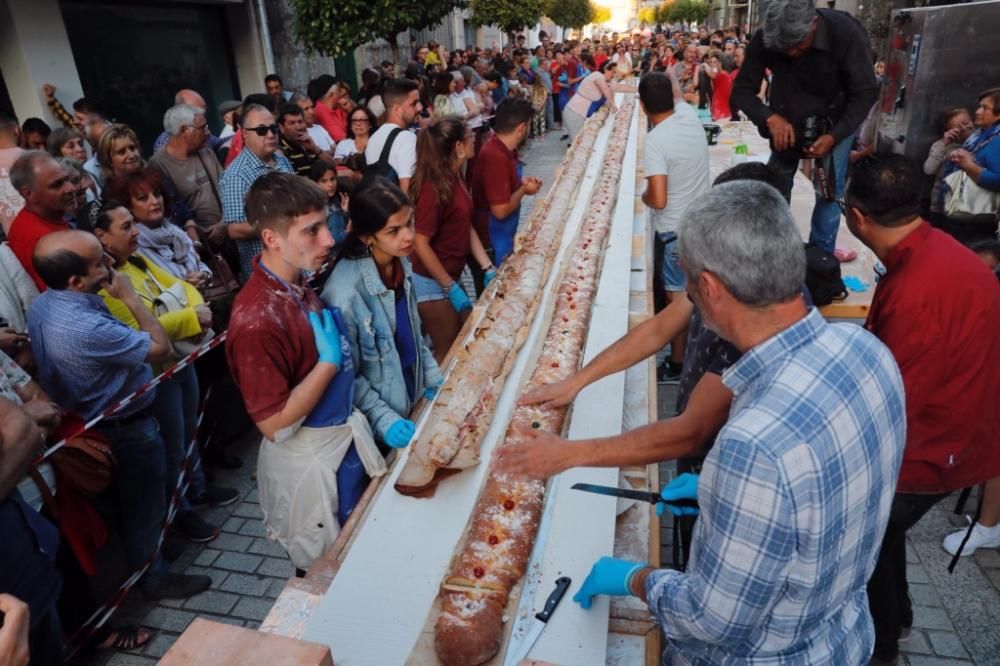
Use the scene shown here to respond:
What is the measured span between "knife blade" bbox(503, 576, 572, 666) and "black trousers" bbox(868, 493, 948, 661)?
1503mm

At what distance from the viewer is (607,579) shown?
76.7 inches

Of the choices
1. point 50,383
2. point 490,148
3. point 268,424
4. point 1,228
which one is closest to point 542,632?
point 268,424

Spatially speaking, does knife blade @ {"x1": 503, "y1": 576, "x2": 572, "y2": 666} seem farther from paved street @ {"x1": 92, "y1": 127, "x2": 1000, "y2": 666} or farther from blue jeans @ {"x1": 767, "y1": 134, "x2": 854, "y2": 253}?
blue jeans @ {"x1": 767, "y1": 134, "x2": 854, "y2": 253}

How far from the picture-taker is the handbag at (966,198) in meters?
5.57

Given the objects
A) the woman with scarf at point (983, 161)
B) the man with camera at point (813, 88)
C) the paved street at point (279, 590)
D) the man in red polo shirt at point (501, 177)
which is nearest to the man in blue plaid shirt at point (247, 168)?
the man in red polo shirt at point (501, 177)

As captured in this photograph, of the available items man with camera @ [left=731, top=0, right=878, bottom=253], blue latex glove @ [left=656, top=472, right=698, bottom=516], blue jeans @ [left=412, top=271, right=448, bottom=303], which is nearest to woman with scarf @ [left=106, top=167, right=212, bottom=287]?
blue jeans @ [left=412, top=271, right=448, bottom=303]

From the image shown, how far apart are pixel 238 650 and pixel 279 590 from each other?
2.22 meters

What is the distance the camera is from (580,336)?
3.85 meters

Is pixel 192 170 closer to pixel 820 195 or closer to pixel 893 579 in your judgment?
pixel 820 195

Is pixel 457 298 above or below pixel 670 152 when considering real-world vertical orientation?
below

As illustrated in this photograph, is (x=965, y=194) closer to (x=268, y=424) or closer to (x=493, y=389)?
(x=493, y=389)

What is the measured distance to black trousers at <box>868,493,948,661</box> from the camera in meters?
2.64

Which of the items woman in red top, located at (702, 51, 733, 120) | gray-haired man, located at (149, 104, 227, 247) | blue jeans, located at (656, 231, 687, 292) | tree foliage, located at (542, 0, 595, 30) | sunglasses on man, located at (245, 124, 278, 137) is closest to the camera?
sunglasses on man, located at (245, 124, 278, 137)

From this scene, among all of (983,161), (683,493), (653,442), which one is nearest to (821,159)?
(983,161)
